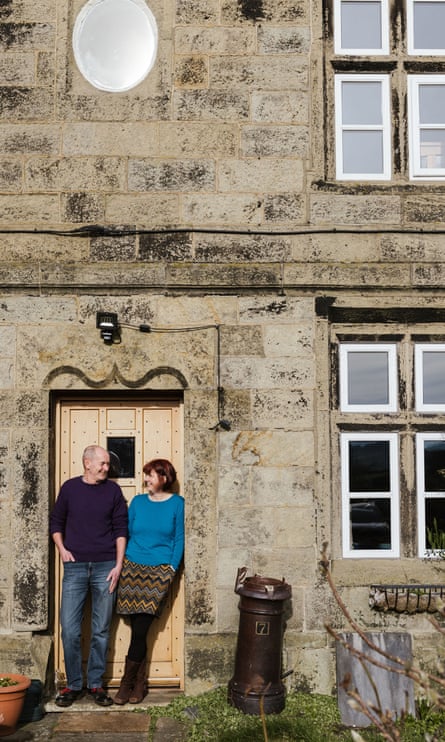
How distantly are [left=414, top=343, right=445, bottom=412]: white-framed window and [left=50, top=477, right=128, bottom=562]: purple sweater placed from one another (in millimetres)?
2545

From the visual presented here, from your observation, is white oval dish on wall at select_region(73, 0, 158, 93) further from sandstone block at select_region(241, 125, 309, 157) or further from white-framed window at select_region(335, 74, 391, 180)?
white-framed window at select_region(335, 74, 391, 180)

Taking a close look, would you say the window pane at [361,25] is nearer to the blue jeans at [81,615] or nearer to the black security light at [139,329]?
the black security light at [139,329]

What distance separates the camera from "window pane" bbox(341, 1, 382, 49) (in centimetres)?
686

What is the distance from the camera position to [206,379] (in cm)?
649

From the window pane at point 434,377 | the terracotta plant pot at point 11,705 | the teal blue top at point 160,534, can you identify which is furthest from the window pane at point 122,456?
the window pane at point 434,377

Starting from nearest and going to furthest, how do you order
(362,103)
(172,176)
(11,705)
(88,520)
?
1. (11,705)
2. (88,520)
3. (172,176)
4. (362,103)

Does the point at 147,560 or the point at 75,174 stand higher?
the point at 75,174

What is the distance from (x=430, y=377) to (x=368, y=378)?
19.7 inches

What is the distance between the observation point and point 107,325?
20.9 feet

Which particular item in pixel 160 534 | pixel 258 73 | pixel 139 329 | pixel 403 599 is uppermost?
pixel 258 73

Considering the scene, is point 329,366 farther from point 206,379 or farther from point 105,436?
point 105,436

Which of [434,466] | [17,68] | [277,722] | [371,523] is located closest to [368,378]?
[434,466]

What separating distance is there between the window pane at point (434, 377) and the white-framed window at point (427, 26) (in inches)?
98.3

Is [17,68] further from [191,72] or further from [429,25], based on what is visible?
[429,25]
